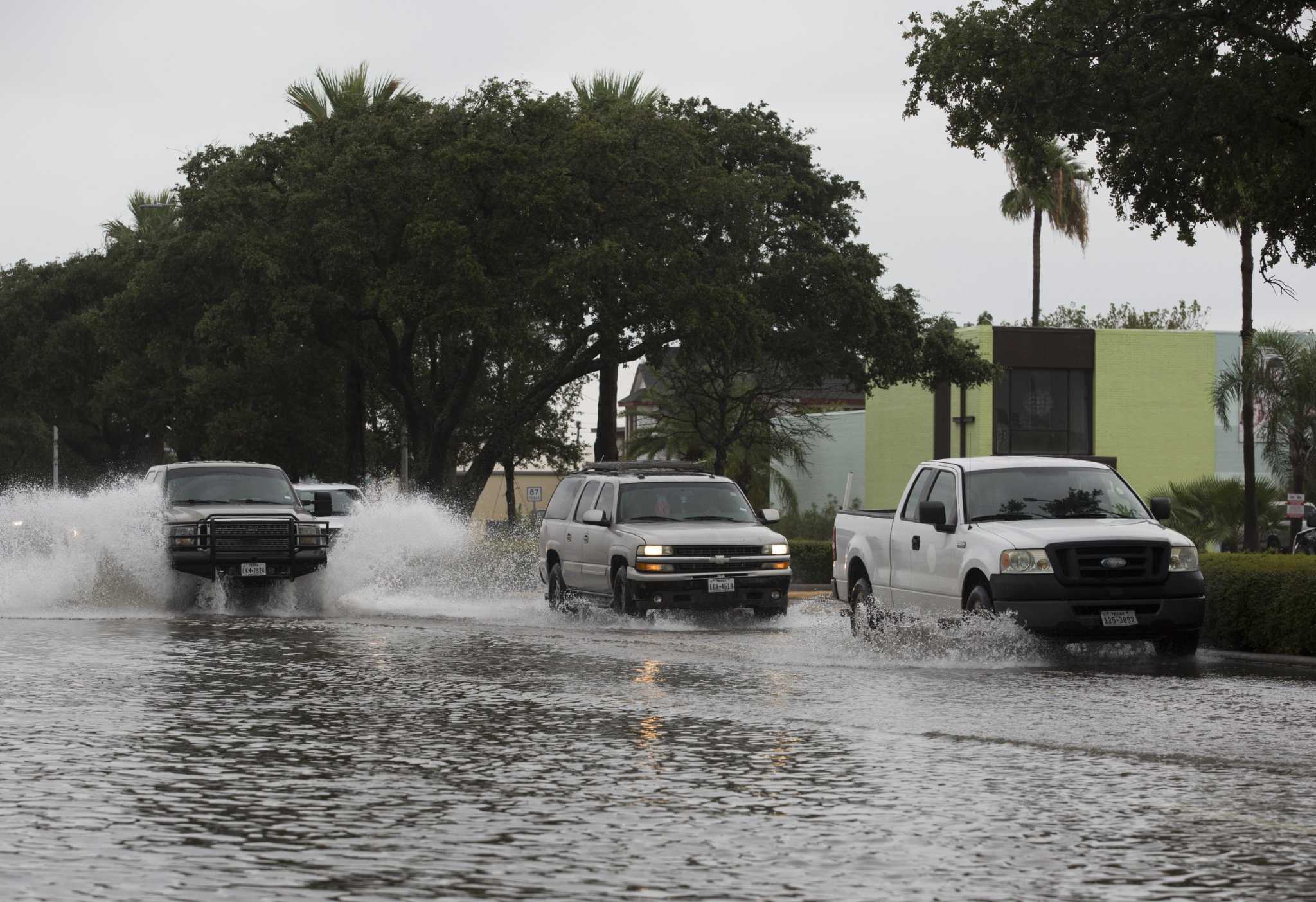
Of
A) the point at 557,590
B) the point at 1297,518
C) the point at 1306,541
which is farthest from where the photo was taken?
the point at 1297,518

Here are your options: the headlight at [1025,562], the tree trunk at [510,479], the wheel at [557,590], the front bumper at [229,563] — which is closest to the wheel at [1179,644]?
the headlight at [1025,562]

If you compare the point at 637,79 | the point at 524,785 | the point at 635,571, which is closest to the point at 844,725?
the point at 524,785

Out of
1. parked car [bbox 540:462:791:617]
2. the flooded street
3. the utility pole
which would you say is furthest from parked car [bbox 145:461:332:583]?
the utility pole

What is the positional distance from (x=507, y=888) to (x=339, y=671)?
912 cm

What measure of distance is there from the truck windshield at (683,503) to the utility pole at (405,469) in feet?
94.2

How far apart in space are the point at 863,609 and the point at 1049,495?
242 cm

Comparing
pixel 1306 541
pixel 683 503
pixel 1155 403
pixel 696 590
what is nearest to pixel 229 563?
pixel 683 503

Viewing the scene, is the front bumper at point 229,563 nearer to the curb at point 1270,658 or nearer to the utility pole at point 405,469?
the curb at point 1270,658

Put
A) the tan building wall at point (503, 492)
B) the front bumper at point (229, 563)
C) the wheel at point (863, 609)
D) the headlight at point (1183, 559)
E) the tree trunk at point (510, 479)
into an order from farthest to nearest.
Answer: the tan building wall at point (503, 492), the tree trunk at point (510, 479), the front bumper at point (229, 563), the wheel at point (863, 609), the headlight at point (1183, 559)

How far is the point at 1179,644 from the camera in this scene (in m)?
17.3

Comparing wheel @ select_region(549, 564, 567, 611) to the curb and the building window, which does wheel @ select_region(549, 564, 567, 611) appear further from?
the building window

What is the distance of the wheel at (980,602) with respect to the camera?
655 inches

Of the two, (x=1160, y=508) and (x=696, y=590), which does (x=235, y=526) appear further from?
(x=1160, y=508)

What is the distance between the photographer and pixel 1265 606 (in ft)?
59.3
